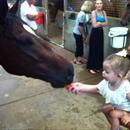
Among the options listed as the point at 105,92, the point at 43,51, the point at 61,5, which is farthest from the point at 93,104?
the point at 61,5

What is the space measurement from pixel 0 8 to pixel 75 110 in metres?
1.68

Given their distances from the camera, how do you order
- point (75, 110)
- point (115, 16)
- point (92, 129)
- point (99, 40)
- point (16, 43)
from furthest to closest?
1. point (115, 16)
2. point (99, 40)
3. point (75, 110)
4. point (92, 129)
5. point (16, 43)

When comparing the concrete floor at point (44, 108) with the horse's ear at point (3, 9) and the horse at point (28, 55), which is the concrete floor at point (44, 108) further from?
the horse's ear at point (3, 9)

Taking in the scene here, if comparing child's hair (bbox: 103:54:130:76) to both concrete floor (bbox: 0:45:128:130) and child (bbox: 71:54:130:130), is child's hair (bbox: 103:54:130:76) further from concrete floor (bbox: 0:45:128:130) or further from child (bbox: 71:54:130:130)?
concrete floor (bbox: 0:45:128:130)

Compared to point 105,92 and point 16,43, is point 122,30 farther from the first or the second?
point 16,43

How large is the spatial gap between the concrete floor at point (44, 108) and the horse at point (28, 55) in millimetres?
870

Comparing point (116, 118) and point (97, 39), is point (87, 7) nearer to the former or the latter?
point (97, 39)

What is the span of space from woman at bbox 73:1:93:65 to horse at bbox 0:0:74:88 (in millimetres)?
2760

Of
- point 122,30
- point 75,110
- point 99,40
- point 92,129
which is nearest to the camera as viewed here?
point 92,129

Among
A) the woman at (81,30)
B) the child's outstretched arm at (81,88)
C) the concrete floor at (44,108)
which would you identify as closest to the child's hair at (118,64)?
the child's outstretched arm at (81,88)

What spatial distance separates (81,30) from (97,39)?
1.60 feet

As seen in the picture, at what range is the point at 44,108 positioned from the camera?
3059mm

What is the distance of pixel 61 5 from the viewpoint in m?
7.00

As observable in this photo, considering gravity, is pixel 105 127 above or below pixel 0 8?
below
